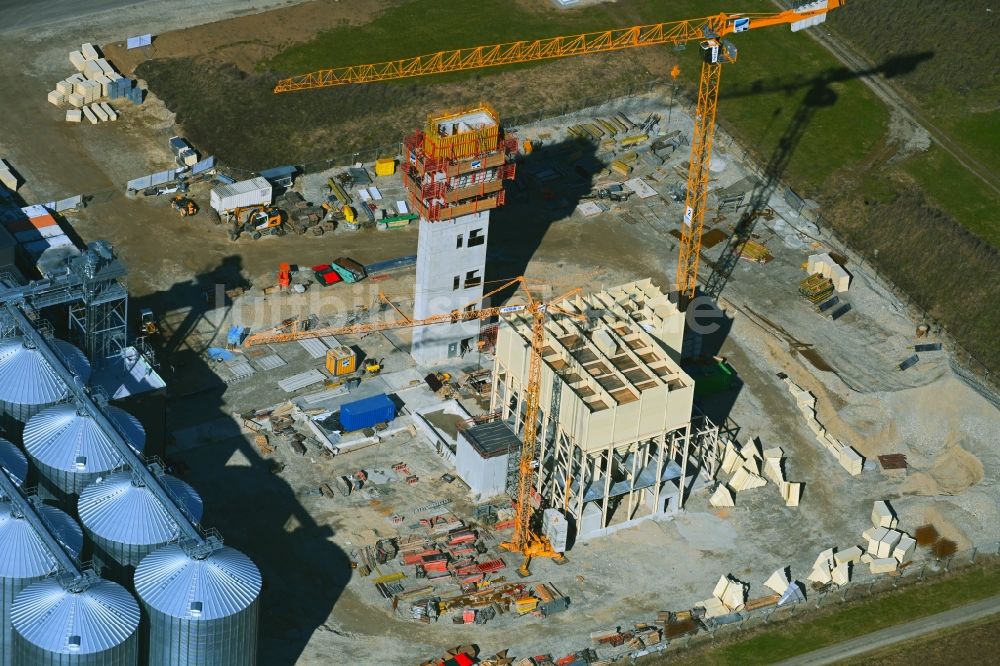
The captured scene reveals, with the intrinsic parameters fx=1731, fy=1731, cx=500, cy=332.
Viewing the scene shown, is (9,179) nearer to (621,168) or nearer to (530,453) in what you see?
(621,168)

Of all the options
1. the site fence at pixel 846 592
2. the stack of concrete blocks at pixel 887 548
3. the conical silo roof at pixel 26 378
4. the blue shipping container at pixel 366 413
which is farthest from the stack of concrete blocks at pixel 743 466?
the conical silo roof at pixel 26 378

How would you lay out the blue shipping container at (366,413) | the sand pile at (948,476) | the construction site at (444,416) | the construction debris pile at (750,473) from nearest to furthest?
the construction site at (444,416)
the construction debris pile at (750,473)
the sand pile at (948,476)
the blue shipping container at (366,413)

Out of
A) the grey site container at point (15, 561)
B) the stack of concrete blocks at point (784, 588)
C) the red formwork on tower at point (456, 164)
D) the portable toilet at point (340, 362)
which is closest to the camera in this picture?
the grey site container at point (15, 561)

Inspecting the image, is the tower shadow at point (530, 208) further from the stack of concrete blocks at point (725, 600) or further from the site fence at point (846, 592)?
the site fence at point (846, 592)

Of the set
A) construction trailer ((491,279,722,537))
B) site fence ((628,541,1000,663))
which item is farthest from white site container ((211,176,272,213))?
site fence ((628,541,1000,663))

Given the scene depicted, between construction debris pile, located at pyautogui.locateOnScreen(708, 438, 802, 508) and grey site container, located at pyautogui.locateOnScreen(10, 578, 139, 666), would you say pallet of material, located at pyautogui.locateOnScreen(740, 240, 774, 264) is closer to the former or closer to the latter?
construction debris pile, located at pyautogui.locateOnScreen(708, 438, 802, 508)

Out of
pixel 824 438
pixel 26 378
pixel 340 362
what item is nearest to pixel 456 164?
pixel 340 362
